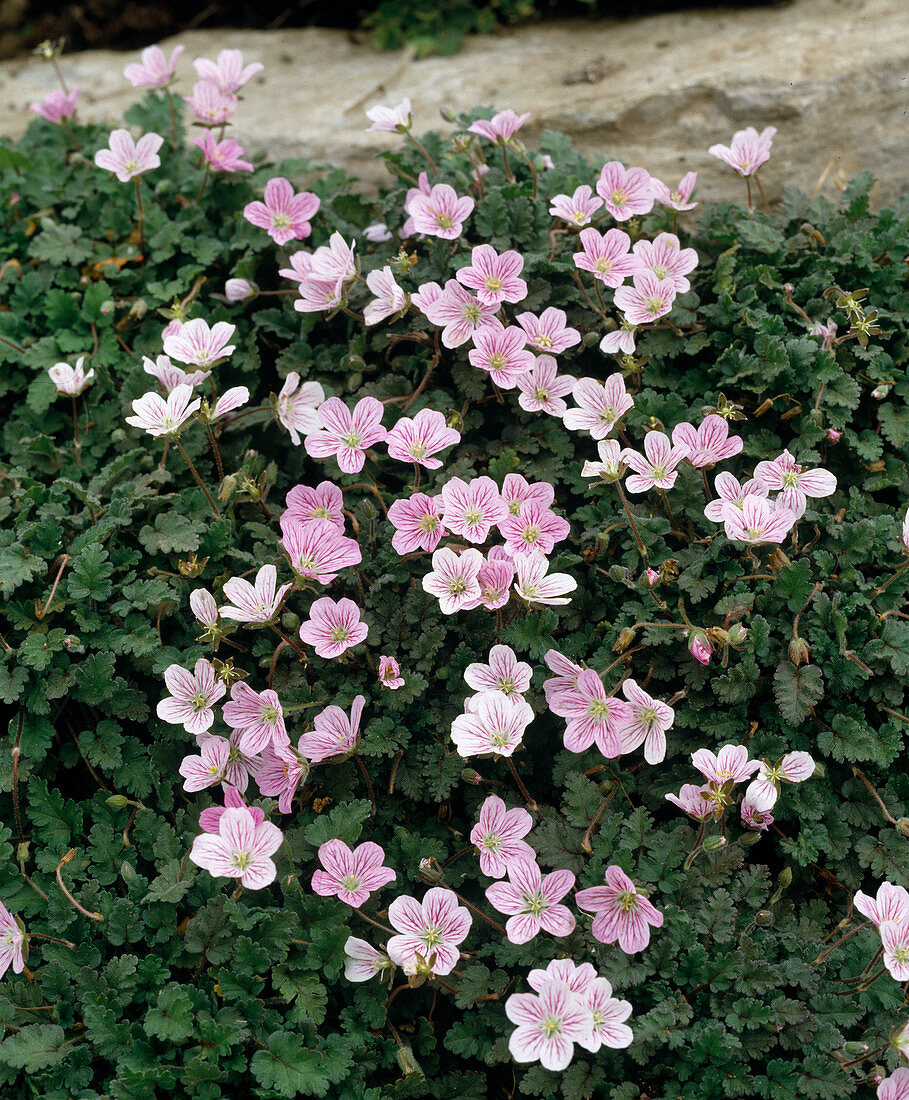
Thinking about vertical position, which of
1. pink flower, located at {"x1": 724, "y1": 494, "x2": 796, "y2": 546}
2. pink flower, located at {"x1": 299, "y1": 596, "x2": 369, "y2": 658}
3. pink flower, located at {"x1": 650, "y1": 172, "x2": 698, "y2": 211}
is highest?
pink flower, located at {"x1": 650, "y1": 172, "x2": 698, "y2": 211}

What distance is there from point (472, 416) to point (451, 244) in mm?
583

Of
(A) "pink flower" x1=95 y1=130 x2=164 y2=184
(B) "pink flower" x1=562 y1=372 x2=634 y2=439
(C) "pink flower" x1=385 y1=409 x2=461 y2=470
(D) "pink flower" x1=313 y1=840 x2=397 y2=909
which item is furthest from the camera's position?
(A) "pink flower" x1=95 y1=130 x2=164 y2=184

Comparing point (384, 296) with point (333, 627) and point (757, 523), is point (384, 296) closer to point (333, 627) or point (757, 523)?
point (333, 627)

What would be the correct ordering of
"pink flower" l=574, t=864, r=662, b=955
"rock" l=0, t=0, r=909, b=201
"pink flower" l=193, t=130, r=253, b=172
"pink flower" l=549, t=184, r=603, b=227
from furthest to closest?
"rock" l=0, t=0, r=909, b=201 → "pink flower" l=193, t=130, r=253, b=172 → "pink flower" l=549, t=184, r=603, b=227 → "pink flower" l=574, t=864, r=662, b=955

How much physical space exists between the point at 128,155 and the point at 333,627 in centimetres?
193

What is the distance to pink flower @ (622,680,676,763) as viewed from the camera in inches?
85.8

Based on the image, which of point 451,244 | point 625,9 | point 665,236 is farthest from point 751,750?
point 625,9

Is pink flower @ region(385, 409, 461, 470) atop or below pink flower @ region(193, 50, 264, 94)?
below

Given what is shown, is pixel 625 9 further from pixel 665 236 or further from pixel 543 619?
pixel 543 619

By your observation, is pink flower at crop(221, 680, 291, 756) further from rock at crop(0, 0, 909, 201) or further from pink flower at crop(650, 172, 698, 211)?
rock at crop(0, 0, 909, 201)

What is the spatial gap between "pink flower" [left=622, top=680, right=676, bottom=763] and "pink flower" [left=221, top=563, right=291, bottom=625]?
883mm

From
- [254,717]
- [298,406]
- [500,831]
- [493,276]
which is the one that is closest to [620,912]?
[500,831]

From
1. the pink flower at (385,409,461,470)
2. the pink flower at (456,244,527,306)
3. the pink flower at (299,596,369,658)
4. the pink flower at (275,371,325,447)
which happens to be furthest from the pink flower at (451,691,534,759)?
the pink flower at (456,244,527,306)

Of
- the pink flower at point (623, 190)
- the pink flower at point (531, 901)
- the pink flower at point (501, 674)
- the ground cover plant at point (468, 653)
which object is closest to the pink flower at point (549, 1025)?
the ground cover plant at point (468, 653)
